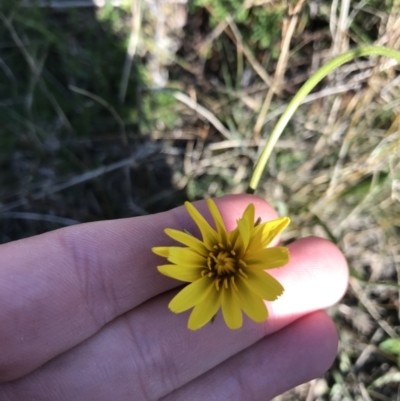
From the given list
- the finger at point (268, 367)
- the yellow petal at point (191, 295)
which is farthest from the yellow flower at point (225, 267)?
the finger at point (268, 367)

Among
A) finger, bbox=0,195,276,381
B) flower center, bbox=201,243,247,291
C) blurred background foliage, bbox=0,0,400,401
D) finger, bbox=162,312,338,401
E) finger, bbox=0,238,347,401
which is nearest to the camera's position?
flower center, bbox=201,243,247,291

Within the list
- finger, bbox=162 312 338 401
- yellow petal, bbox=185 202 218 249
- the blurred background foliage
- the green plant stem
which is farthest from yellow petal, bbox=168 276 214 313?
the blurred background foliage

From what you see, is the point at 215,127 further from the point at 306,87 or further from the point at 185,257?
the point at 185,257

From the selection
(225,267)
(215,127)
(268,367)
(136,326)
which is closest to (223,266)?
(225,267)

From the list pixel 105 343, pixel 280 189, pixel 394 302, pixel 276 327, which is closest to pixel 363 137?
pixel 280 189

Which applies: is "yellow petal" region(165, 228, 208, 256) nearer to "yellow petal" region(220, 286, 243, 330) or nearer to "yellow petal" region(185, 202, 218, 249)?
"yellow petal" region(185, 202, 218, 249)

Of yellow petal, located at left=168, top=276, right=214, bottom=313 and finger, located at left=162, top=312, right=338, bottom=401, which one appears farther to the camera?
finger, located at left=162, top=312, right=338, bottom=401

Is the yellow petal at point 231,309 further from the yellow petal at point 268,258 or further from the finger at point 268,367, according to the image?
the finger at point 268,367

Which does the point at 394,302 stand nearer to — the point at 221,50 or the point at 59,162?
the point at 221,50
